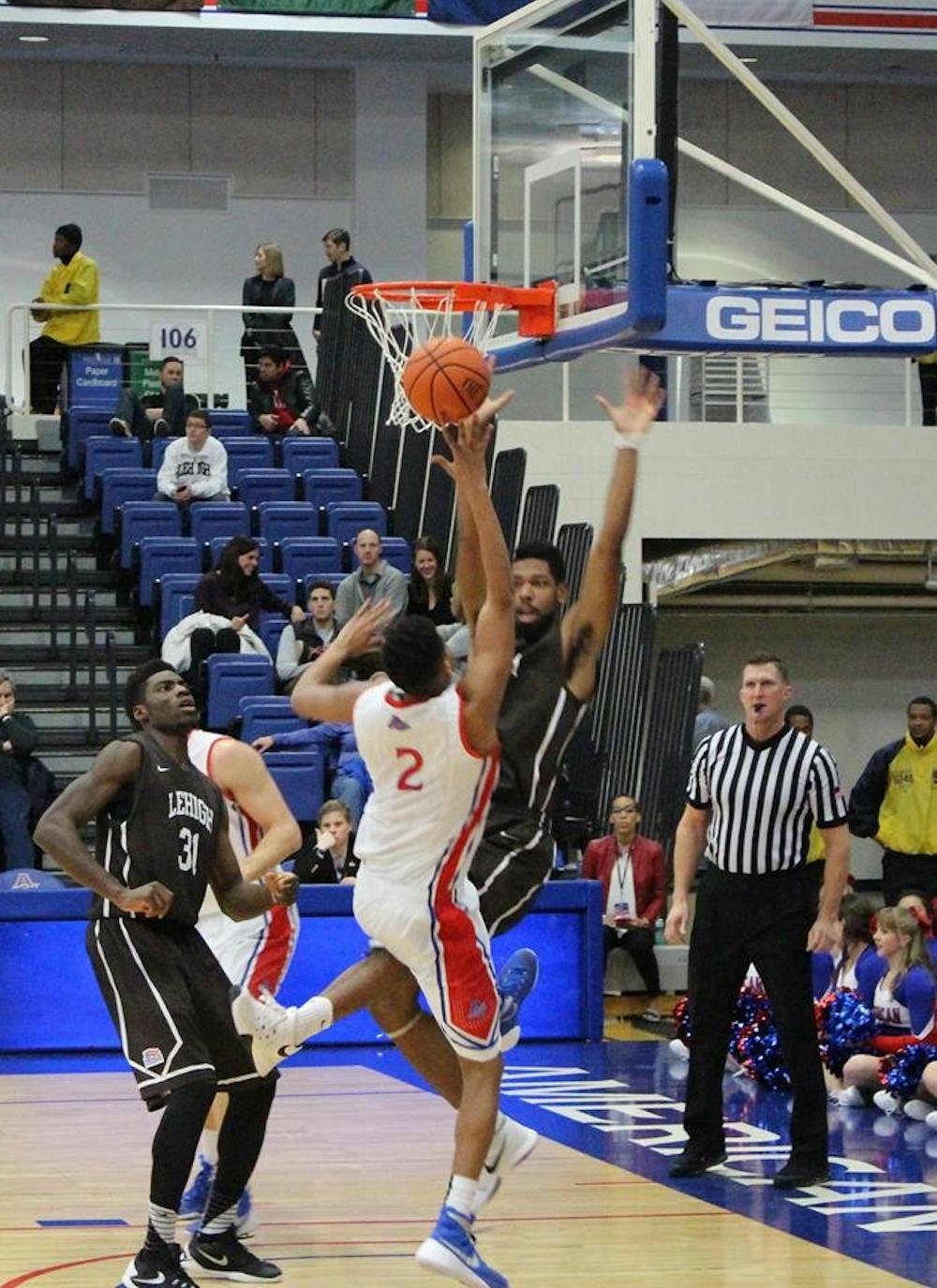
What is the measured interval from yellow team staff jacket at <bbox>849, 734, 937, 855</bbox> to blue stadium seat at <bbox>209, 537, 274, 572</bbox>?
4566 mm

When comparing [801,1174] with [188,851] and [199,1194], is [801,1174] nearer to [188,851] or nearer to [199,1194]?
[199,1194]

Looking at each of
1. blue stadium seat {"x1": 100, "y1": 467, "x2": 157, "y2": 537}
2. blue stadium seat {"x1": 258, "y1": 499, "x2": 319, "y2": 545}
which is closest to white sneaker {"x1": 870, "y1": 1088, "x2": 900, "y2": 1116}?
blue stadium seat {"x1": 258, "y1": 499, "x2": 319, "y2": 545}

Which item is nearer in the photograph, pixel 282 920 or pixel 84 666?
pixel 282 920

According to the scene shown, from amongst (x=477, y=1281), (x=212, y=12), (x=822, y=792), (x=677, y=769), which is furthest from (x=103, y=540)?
(x=477, y=1281)

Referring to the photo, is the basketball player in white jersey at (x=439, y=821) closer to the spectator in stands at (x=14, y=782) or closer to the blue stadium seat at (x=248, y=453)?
the spectator in stands at (x=14, y=782)

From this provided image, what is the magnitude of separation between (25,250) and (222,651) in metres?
9.82

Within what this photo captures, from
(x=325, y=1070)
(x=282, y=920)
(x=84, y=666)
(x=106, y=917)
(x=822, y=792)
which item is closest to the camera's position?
(x=106, y=917)

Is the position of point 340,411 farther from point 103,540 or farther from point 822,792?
point 822,792

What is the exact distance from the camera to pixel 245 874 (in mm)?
6973

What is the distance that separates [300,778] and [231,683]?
0.96 meters

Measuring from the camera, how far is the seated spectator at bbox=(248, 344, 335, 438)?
18.2m

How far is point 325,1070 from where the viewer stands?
1134 cm

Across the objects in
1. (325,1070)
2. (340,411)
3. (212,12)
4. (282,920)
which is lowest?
(325,1070)

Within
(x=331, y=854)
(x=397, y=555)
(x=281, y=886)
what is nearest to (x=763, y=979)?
(x=281, y=886)
